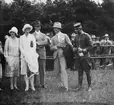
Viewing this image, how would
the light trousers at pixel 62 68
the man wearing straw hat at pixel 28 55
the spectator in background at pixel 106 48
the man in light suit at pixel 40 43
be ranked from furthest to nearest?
1. the spectator in background at pixel 106 48
2. the man in light suit at pixel 40 43
3. the light trousers at pixel 62 68
4. the man wearing straw hat at pixel 28 55

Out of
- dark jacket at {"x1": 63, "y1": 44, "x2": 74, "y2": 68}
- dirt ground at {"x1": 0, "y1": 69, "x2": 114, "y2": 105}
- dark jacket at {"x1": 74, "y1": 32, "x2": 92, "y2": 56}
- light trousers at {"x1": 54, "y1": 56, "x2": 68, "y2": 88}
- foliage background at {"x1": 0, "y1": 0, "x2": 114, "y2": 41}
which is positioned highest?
foliage background at {"x1": 0, "y1": 0, "x2": 114, "y2": 41}

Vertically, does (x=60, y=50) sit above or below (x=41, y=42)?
below

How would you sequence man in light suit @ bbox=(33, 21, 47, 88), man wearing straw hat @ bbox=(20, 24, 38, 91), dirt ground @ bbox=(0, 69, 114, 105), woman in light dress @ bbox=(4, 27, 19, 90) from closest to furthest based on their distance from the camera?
dirt ground @ bbox=(0, 69, 114, 105) < man wearing straw hat @ bbox=(20, 24, 38, 91) < woman in light dress @ bbox=(4, 27, 19, 90) < man in light suit @ bbox=(33, 21, 47, 88)

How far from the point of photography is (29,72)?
9.08 metres

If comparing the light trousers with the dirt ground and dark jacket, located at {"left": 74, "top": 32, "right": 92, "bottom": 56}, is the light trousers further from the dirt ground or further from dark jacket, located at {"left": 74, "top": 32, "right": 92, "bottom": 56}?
dark jacket, located at {"left": 74, "top": 32, "right": 92, "bottom": 56}

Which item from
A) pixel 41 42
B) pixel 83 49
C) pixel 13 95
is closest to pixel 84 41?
pixel 83 49

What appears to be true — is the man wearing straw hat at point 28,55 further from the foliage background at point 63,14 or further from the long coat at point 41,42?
the foliage background at point 63,14

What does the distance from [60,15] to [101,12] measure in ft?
21.6

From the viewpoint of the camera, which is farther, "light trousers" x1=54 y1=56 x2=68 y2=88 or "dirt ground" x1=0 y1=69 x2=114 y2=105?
"light trousers" x1=54 y1=56 x2=68 y2=88

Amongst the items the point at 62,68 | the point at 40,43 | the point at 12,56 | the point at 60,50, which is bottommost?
the point at 62,68

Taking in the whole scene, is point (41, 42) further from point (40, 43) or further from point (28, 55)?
point (28, 55)

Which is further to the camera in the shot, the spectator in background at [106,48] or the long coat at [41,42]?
the spectator in background at [106,48]

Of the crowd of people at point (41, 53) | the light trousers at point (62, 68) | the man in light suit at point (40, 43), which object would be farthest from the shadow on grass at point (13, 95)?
the light trousers at point (62, 68)

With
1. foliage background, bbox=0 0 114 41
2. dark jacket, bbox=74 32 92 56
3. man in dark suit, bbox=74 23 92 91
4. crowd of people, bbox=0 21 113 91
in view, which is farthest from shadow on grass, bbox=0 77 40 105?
foliage background, bbox=0 0 114 41
